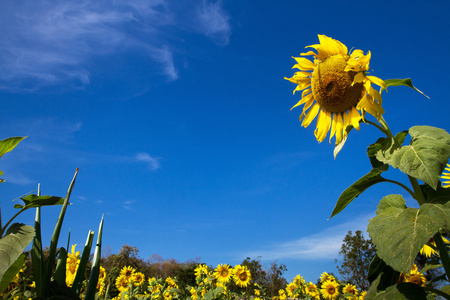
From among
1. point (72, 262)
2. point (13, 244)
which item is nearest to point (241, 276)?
point (72, 262)

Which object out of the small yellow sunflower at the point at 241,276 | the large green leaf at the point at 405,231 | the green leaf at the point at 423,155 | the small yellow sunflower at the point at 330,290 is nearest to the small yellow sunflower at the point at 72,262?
the large green leaf at the point at 405,231

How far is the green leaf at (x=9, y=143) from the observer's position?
6.72ft

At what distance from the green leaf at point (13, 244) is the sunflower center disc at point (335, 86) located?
2058mm

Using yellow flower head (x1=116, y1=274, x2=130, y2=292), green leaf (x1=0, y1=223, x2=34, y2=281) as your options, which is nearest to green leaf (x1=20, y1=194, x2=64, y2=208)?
green leaf (x1=0, y1=223, x2=34, y2=281)

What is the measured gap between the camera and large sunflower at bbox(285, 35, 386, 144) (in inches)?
88.4

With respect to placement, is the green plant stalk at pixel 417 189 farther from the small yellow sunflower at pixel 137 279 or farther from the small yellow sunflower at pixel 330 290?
the small yellow sunflower at pixel 137 279

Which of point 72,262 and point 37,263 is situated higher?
point 72,262

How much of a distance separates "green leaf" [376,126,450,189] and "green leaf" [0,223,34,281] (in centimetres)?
188

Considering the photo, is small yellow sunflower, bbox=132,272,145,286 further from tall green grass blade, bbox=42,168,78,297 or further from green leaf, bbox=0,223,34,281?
green leaf, bbox=0,223,34,281

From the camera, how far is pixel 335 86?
242 centimetres

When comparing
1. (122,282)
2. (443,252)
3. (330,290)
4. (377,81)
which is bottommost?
(443,252)

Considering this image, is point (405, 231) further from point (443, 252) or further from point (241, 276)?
point (241, 276)

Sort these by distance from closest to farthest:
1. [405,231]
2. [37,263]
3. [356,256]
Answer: [405,231] < [37,263] < [356,256]

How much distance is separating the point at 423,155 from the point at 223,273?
19.4 ft
